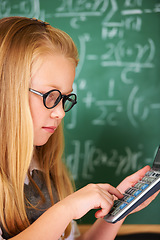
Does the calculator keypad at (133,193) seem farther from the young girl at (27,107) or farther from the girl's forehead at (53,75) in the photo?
the girl's forehead at (53,75)

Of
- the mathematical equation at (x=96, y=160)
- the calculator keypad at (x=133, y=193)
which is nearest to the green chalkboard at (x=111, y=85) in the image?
the mathematical equation at (x=96, y=160)

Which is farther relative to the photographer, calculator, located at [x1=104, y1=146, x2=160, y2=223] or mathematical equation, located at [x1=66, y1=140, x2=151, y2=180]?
mathematical equation, located at [x1=66, y1=140, x2=151, y2=180]

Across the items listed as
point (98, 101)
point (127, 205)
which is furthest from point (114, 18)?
point (127, 205)

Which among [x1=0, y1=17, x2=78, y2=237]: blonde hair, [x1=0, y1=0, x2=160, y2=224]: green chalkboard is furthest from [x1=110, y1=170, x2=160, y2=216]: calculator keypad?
[x1=0, y1=0, x2=160, y2=224]: green chalkboard

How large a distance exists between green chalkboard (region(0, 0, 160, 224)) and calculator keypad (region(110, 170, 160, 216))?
75 cm

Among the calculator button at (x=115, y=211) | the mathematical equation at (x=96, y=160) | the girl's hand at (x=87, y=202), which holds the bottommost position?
the mathematical equation at (x=96, y=160)

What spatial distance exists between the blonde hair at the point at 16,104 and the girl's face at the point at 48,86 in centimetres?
2

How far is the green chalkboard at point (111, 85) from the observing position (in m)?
1.37

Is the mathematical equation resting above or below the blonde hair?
below

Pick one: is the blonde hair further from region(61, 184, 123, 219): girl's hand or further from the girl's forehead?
region(61, 184, 123, 219): girl's hand

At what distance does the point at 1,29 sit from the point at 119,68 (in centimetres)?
80

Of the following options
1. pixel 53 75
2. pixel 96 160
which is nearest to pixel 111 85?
pixel 96 160

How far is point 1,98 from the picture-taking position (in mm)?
666

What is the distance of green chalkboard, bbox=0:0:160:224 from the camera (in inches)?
53.9
